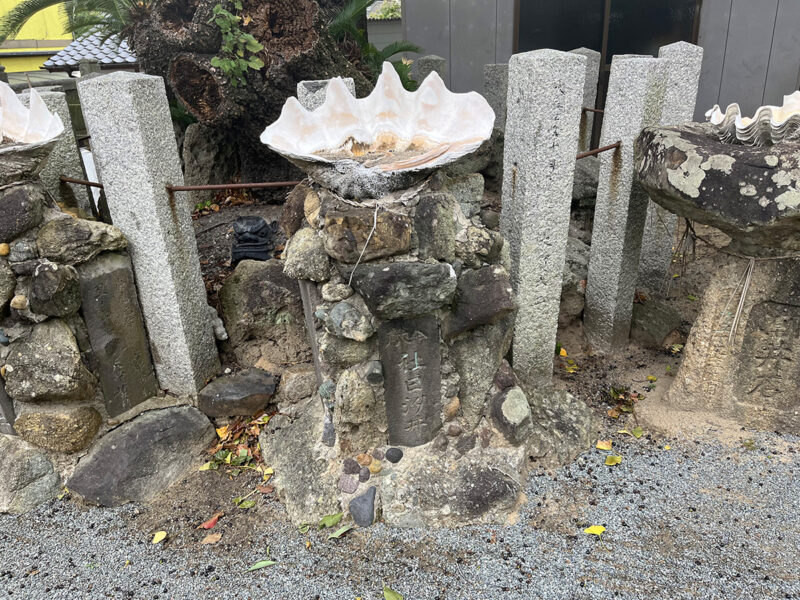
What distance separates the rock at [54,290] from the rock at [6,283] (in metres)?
0.16

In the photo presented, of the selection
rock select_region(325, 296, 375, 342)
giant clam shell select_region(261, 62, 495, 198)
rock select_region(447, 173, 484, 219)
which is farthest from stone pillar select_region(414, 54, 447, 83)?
rock select_region(325, 296, 375, 342)

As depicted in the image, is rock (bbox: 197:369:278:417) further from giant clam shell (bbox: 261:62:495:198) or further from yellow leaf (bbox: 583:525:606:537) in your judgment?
yellow leaf (bbox: 583:525:606:537)

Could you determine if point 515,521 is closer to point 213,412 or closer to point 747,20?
point 213,412

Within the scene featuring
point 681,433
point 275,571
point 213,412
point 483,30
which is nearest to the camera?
point 275,571

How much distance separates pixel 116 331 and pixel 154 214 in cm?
81

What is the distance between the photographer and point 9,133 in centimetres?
353

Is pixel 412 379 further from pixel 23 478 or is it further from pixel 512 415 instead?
pixel 23 478

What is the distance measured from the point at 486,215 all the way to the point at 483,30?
412cm

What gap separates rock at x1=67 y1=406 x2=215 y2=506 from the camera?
3.38 metres

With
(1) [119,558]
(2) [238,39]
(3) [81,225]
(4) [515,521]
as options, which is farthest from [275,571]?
(2) [238,39]

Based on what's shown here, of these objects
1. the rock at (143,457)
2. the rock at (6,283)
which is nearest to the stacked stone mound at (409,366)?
the rock at (143,457)

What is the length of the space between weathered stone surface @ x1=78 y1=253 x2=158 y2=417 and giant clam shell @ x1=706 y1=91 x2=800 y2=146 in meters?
3.68

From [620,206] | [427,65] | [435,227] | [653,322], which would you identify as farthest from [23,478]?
[427,65]

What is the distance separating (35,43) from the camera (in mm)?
17438
